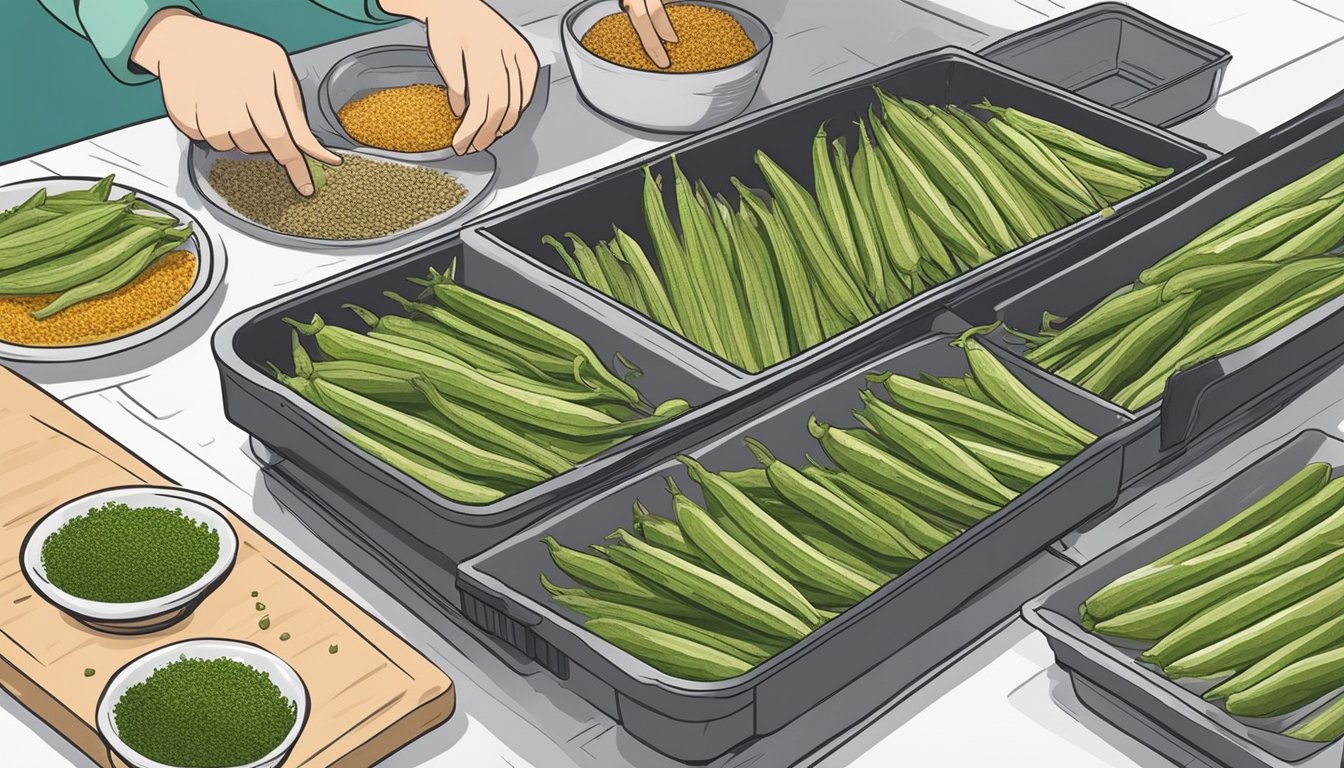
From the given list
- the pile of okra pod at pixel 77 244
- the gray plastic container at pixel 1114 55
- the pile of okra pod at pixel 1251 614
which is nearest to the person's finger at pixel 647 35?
the gray plastic container at pixel 1114 55

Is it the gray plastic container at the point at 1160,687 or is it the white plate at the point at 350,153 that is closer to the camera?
the gray plastic container at the point at 1160,687

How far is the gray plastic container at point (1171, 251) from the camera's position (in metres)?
1.30

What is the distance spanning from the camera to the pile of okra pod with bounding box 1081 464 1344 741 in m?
1.06

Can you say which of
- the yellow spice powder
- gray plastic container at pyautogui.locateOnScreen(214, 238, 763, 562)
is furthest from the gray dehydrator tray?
the yellow spice powder

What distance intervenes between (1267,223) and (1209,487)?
341 millimetres

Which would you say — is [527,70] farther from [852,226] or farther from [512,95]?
[852,226]

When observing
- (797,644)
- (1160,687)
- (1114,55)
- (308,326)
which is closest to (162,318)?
(308,326)

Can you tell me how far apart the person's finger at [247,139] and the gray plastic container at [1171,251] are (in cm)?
83

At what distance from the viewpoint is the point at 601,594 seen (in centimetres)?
111

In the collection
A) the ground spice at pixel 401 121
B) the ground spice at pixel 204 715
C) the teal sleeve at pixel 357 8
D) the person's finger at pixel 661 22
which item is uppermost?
the teal sleeve at pixel 357 8

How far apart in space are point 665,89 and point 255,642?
1.00 m

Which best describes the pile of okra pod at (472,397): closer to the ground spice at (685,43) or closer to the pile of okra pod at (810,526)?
the pile of okra pod at (810,526)

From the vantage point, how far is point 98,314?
4.96ft

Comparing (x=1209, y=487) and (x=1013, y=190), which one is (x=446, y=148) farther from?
(x=1209, y=487)
